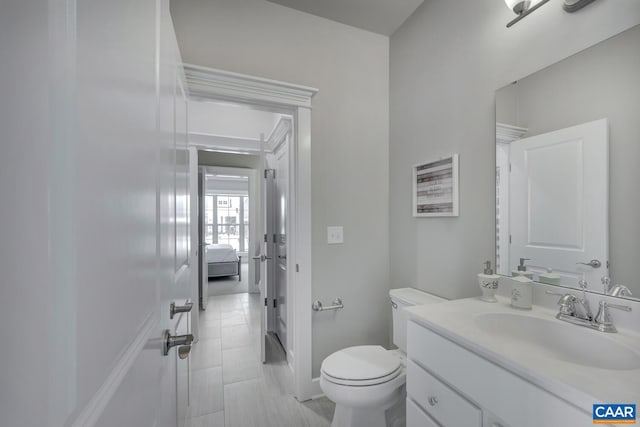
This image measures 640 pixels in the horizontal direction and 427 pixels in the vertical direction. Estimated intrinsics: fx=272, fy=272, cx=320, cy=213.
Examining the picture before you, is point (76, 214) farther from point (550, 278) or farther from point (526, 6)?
point (526, 6)

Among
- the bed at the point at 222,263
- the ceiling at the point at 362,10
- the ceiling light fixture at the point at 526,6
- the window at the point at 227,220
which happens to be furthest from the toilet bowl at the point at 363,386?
the window at the point at 227,220

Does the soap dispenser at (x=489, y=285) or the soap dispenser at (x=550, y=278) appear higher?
the soap dispenser at (x=550, y=278)

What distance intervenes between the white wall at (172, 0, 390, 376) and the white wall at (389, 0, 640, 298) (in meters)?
0.13

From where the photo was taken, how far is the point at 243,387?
2.03 metres

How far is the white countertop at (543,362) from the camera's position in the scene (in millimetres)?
636

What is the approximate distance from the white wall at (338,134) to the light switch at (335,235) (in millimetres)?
36

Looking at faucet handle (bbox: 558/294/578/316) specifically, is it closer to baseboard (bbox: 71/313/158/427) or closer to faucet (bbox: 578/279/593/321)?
faucet (bbox: 578/279/593/321)

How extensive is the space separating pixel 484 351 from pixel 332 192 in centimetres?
135

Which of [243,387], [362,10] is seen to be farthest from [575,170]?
[243,387]

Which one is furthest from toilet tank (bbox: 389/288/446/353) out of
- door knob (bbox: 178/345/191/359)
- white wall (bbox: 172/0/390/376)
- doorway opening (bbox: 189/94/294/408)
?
door knob (bbox: 178/345/191/359)

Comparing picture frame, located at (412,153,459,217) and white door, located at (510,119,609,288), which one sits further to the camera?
picture frame, located at (412,153,459,217)

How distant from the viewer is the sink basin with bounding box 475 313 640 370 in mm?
854

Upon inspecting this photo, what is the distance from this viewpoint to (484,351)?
0.86m

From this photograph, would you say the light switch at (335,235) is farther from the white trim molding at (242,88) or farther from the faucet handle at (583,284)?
the faucet handle at (583,284)
